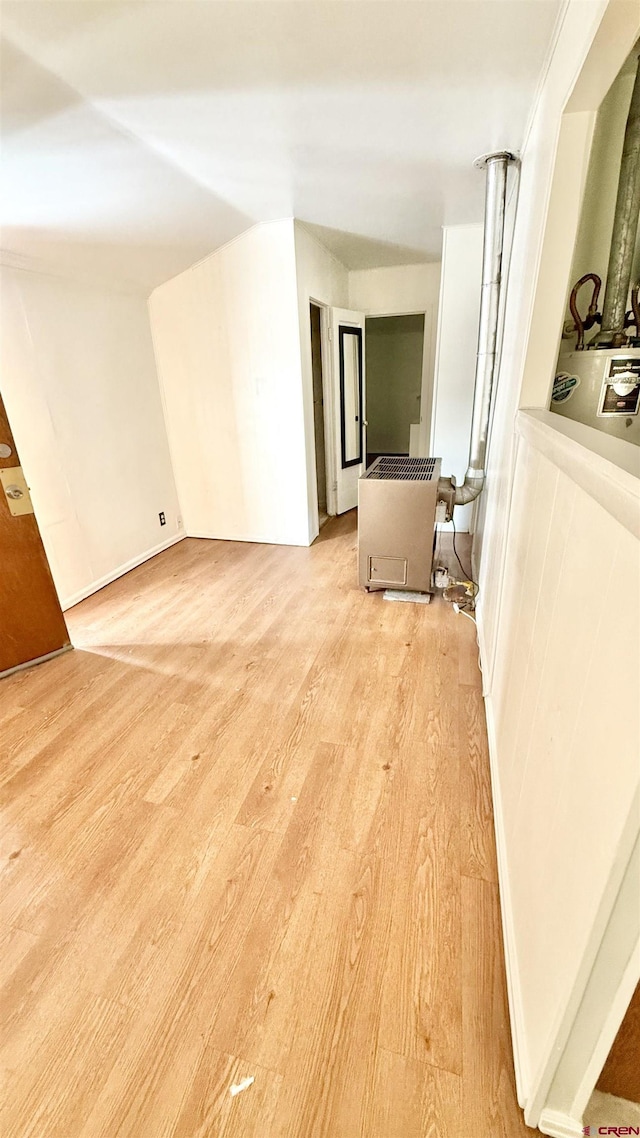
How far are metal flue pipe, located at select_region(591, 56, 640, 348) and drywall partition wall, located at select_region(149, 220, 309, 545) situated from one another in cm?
212

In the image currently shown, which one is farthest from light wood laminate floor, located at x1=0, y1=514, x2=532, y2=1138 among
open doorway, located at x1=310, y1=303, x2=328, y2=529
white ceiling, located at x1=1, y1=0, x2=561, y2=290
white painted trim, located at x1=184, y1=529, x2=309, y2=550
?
open doorway, located at x1=310, y1=303, x2=328, y2=529

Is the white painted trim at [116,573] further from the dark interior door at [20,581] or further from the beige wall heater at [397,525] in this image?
the beige wall heater at [397,525]

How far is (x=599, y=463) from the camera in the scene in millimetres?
714

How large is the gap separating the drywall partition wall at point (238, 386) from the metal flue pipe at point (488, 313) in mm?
1295

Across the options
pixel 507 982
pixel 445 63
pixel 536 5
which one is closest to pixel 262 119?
pixel 445 63

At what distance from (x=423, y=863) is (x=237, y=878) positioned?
1.79ft

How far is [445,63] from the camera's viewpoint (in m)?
1.54

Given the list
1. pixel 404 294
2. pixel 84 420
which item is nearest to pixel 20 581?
pixel 84 420

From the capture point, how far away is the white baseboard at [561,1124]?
81cm

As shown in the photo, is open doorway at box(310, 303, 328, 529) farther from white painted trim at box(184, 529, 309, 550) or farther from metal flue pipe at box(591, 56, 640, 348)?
metal flue pipe at box(591, 56, 640, 348)

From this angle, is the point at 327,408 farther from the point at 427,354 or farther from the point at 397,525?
the point at 397,525

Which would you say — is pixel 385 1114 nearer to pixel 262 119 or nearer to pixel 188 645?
pixel 188 645

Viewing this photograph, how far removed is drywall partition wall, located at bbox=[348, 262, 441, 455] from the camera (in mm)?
4098

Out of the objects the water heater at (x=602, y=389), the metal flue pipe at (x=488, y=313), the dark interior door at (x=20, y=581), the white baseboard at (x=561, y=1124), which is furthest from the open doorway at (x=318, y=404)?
the white baseboard at (x=561, y=1124)
